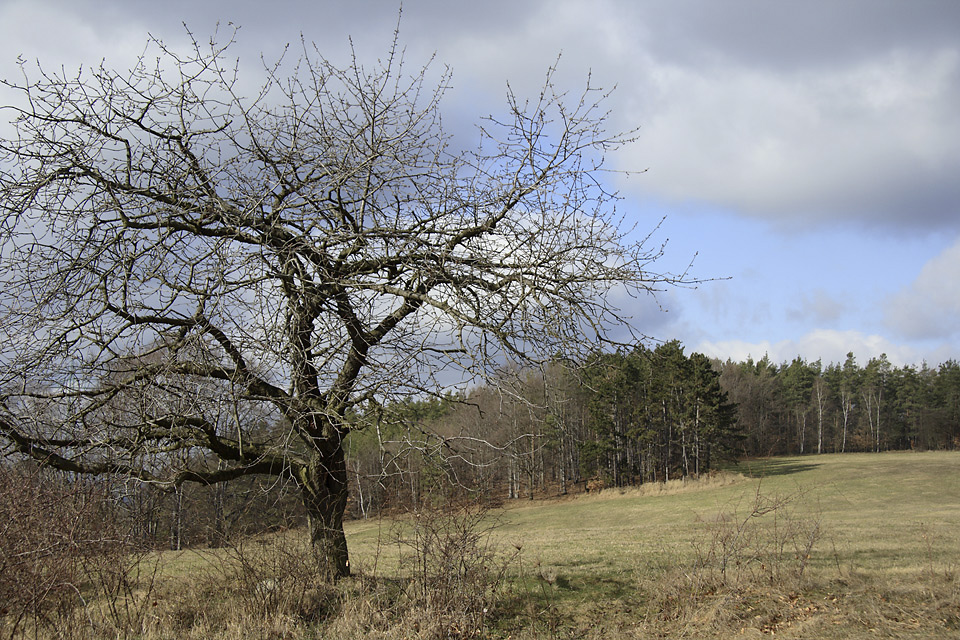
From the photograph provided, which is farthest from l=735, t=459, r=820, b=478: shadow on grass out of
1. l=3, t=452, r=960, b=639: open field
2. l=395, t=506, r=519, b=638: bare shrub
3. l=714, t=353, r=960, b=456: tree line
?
l=395, t=506, r=519, b=638: bare shrub

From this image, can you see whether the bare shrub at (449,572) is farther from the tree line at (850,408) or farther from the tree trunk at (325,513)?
the tree line at (850,408)

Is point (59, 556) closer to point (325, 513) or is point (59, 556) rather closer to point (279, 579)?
point (279, 579)

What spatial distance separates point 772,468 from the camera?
2052 inches

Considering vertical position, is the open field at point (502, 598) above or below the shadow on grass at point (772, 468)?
above

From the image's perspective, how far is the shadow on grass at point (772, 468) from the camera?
4850 centimetres

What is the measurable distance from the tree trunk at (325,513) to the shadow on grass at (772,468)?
45128 millimetres

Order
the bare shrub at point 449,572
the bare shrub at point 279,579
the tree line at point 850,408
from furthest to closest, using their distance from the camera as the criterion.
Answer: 1. the tree line at point 850,408
2. the bare shrub at point 279,579
3. the bare shrub at point 449,572

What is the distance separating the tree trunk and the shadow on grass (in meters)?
45.1

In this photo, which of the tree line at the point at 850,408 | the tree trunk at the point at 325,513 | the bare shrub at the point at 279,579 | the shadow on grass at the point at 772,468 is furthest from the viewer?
the tree line at the point at 850,408

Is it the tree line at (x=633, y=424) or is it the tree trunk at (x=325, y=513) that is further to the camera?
the tree trunk at (x=325, y=513)

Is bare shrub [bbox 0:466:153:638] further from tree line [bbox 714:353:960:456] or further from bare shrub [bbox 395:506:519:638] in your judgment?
tree line [bbox 714:353:960:456]

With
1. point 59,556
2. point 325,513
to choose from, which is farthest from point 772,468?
point 59,556

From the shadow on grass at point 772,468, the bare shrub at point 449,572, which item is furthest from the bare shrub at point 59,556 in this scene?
the shadow on grass at point 772,468

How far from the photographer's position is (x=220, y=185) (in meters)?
6.11
